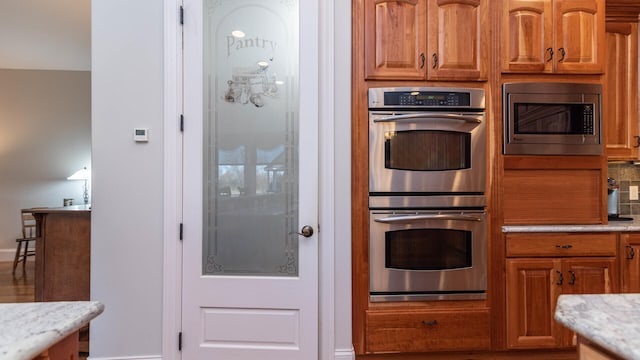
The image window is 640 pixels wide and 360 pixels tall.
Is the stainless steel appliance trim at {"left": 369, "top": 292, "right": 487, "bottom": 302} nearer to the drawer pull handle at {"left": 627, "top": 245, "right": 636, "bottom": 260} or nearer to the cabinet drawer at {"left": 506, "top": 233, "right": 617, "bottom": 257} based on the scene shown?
the cabinet drawer at {"left": 506, "top": 233, "right": 617, "bottom": 257}

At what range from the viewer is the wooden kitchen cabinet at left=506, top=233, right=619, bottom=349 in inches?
80.9

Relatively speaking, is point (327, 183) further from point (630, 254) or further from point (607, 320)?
point (630, 254)

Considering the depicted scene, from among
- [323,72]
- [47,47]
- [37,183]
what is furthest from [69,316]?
[37,183]

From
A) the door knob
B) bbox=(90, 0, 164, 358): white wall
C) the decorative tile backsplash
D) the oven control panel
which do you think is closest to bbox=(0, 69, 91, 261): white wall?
bbox=(90, 0, 164, 358): white wall

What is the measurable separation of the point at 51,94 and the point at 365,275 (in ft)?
20.1

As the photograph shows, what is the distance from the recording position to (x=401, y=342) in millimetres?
2000

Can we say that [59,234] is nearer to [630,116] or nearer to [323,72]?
[323,72]

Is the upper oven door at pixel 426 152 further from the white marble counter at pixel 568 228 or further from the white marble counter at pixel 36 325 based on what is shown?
the white marble counter at pixel 36 325

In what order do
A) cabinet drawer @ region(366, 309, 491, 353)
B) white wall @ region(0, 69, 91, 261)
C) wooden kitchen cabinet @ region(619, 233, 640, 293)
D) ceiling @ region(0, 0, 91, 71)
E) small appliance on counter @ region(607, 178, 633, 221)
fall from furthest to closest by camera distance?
white wall @ region(0, 69, 91, 261), ceiling @ region(0, 0, 91, 71), small appliance on counter @ region(607, 178, 633, 221), wooden kitchen cabinet @ region(619, 233, 640, 293), cabinet drawer @ region(366, 309, 491, 353)

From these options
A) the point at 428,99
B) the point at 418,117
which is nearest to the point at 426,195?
the point at 418,117

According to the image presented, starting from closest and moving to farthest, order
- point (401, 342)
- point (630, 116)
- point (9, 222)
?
point (401, 342)
point (630, 116)
point (9, 222)

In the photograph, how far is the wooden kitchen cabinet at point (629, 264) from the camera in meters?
2.11

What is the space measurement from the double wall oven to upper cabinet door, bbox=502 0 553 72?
1.12ft

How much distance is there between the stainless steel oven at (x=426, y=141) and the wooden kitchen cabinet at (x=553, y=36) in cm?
37
